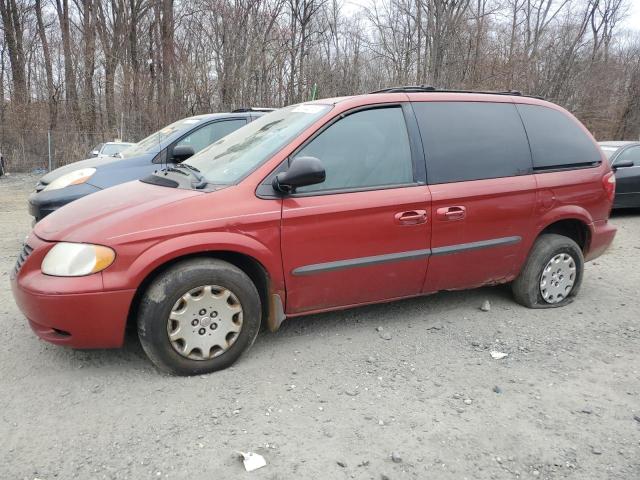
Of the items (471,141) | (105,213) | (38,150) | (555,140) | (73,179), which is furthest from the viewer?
(38,150)

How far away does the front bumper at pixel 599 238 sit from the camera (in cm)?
465

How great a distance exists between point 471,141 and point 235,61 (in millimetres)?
18701

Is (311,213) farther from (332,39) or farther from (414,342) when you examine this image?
(332,39)

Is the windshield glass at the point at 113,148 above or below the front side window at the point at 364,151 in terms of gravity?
above

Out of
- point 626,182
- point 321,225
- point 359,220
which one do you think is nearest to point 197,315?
point 321,225

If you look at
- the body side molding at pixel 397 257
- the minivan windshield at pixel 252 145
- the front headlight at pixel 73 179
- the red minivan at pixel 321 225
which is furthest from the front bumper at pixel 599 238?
the front headlight at pixel 73 179

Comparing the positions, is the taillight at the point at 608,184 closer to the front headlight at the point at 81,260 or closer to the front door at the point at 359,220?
the front door at the point at 359,220

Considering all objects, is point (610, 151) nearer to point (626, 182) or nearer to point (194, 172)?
point (626, 182)

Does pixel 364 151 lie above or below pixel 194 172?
above

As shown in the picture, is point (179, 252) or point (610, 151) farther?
point (610, 151)

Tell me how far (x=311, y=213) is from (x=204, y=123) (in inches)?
142

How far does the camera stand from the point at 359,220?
3500mm

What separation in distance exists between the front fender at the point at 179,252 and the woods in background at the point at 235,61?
61.3ft

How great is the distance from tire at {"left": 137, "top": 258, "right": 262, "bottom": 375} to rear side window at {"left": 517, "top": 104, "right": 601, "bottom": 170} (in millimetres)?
2697
